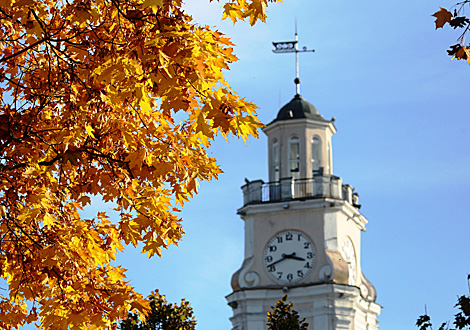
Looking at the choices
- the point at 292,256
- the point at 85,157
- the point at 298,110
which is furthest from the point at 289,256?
the point at 85,157

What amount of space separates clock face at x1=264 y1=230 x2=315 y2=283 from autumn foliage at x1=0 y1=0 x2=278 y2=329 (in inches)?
1687

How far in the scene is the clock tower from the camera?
54.8 meters

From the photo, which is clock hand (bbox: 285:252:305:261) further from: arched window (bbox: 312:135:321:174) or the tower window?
the tower window

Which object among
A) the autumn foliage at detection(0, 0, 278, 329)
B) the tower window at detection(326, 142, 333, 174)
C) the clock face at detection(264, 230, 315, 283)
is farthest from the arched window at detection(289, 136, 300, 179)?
the autumn foliage at detection(0, 0, 278, 329)

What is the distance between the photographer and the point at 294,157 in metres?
58.4

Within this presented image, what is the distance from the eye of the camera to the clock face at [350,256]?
186 feet

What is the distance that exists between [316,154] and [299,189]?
2.43 metres

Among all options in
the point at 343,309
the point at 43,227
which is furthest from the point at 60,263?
the point at 343,309

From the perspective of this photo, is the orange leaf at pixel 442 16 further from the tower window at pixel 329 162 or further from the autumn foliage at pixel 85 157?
the tower window at pixel 329 162

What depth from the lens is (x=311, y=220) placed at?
56500 millimetres

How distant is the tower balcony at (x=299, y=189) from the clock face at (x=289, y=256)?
2114 mm

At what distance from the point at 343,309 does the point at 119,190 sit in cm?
4366

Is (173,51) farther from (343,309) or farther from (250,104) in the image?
(343,309)

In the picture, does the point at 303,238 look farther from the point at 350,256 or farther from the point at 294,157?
the point at 294,157
